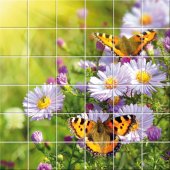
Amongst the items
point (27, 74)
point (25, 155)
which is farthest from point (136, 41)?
point (25, 155)

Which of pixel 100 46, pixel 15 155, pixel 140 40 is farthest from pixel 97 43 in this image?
pixel 15 155

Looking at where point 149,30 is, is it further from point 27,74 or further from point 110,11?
point 27,74

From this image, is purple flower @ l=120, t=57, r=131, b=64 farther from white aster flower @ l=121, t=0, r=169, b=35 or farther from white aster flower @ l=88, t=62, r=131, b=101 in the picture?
white aster flower @ l=121, t=0, r=169, b=35

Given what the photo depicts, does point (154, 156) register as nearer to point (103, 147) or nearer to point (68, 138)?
point (103, 147)

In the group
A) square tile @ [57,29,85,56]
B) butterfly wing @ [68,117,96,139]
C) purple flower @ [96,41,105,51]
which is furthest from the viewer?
square tile @ [57,29,85,56]

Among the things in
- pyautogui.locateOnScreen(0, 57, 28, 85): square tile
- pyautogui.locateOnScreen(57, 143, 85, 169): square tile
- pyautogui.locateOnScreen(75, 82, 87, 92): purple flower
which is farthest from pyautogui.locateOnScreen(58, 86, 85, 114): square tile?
pyautogui.locateOnScreen(0, 57, 28, 85): square tile

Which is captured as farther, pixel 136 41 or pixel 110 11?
pixel 110 11
